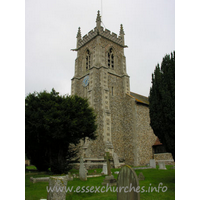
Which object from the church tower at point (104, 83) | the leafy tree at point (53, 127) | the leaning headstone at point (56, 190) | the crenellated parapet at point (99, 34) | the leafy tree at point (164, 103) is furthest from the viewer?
the crenellated parapet at point (99, 34)

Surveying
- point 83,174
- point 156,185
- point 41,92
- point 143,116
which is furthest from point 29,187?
point 143,116

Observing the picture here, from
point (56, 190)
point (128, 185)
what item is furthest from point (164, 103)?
point (56, 190)

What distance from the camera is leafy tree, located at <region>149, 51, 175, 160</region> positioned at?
29.3 feet

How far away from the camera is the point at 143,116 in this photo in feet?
81.5

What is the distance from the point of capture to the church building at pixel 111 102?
22453mm

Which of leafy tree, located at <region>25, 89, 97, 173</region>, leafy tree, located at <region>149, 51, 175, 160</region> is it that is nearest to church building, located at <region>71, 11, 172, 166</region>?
leafy tree, located at <region>25, 89, 97, 173</region>

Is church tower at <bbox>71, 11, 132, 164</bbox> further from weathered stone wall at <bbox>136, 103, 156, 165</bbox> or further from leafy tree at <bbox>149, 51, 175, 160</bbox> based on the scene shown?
leafy tree at <bbox>149, 51, 175, 160</bbox>

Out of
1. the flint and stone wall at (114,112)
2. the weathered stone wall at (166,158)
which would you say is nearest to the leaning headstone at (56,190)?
the flint and stone wall at (114,112)

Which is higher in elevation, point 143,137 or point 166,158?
point 143,137

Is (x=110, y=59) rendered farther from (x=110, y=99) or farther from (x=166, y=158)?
(x=166, y=158)

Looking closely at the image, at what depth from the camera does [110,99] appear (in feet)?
81.9

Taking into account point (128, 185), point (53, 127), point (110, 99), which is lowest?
point (128, 185)

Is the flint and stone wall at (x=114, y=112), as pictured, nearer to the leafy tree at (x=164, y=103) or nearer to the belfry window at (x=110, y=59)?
the belfry window at (x=110, y=59)

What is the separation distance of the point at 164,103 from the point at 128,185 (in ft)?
18.3
